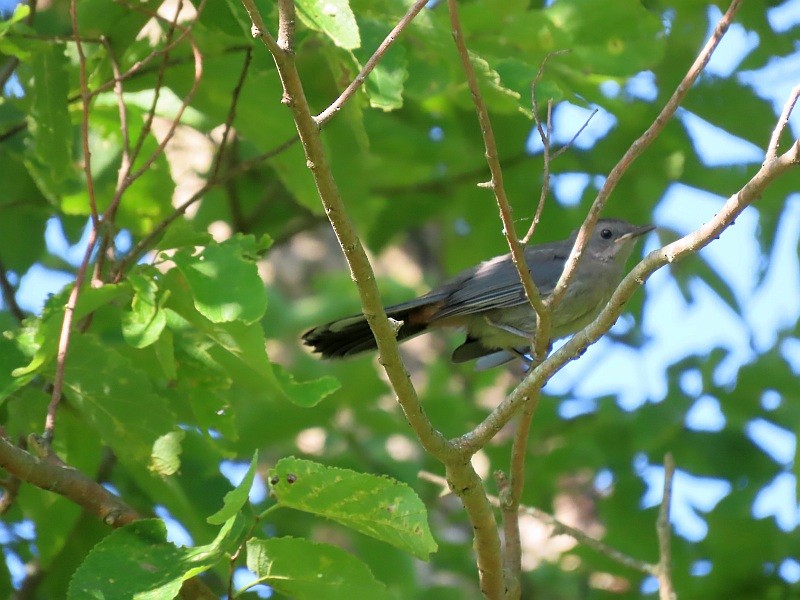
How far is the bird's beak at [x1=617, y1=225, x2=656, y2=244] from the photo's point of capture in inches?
221

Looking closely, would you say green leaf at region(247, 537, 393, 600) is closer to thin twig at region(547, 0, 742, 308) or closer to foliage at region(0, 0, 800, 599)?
foliage at region(0, 0, 800, 599)

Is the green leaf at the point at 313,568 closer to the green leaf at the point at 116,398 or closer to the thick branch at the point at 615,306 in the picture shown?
the thick branch at the point at 615,306

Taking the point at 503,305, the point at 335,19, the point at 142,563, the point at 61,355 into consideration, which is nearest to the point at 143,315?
the point at 61,355

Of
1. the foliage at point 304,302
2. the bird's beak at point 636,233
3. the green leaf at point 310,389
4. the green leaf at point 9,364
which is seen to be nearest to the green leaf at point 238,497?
the foliage at point 304,302

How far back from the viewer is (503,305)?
5.57 metres

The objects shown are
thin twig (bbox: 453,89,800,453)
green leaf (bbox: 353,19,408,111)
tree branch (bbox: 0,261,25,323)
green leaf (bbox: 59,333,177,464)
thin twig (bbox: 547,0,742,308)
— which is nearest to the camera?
thin twig (bbox: 453,89,800,453)

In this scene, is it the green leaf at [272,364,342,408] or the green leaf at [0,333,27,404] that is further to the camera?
the green leaf at [272,364,342,408]

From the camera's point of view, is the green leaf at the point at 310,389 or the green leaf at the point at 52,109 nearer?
the green leaf at the point at 310,389

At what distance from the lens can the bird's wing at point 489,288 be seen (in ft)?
18.1

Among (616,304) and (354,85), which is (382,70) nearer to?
(354,85)

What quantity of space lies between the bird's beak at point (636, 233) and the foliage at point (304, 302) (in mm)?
89

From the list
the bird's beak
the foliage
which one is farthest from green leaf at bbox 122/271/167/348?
the bird's beak

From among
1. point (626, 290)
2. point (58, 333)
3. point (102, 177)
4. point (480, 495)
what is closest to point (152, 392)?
point (58, 333)

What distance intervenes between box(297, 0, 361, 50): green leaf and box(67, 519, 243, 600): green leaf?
1283 millimetres
